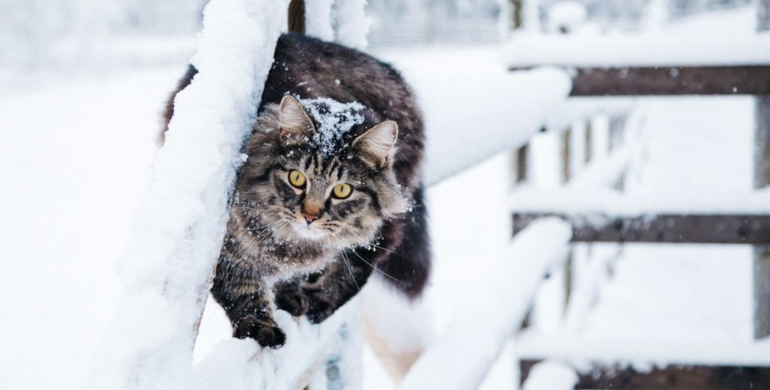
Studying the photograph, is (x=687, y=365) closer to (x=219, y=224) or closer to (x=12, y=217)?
(x=219, y=224)

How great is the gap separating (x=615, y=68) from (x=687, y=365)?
0.82 m

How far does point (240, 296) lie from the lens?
2.80ft

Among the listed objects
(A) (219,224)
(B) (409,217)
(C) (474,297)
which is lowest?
(C) (474,297)

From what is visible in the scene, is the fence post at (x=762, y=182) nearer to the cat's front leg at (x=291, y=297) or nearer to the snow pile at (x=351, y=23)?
the snow pile at (x=351, y=23)

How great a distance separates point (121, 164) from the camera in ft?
18.6

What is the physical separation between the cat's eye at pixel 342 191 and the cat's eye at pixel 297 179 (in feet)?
0.15

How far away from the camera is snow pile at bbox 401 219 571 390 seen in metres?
0.95

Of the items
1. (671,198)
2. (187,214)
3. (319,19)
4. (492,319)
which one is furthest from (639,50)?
(187,214)

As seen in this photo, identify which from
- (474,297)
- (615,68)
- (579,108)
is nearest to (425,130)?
(474,297)

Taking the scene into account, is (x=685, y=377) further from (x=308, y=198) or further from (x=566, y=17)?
(x=566, y=17)

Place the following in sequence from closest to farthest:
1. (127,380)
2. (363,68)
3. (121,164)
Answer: (127,380) < (363,68) < (121,164)

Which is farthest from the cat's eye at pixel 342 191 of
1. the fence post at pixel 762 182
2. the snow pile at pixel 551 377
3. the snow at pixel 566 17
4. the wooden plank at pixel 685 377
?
the snow at pixel 566 17

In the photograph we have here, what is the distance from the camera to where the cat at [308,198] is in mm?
854

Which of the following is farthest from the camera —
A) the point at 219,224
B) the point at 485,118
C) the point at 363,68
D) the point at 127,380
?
the point at 485,118
